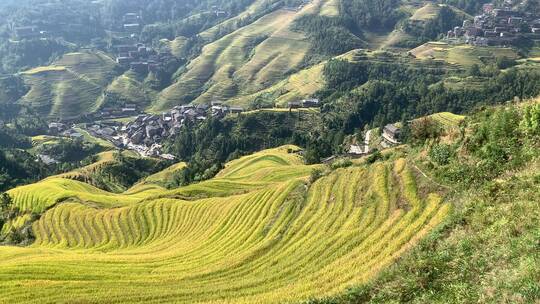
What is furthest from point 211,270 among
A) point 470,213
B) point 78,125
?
point 78,125

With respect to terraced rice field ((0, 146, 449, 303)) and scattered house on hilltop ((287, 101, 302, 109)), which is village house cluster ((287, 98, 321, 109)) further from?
terraced rice field ((0, 146, 449, 303))

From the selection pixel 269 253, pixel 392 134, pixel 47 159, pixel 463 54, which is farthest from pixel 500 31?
pixel 269 253

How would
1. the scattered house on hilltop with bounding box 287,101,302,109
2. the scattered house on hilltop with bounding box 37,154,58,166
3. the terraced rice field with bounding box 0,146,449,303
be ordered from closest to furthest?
the terraced rice field with bounding box 0,146,449,303 < the scattered house on hilltop with bounding box 37,154,58,166 < the scattered house on hilltop with bounding box 287,101,302,109

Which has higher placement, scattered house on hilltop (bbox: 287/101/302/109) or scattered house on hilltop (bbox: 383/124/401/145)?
scattered house on hilltop (bbox: 383/124/401/145)

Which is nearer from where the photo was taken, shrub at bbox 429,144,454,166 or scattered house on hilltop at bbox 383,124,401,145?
shrub at bbox 429,144,454,166

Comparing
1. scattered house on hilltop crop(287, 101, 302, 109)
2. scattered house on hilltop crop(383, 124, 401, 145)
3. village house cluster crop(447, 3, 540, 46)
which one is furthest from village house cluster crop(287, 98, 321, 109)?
village house cluster crop(447, 3, 540, 46)

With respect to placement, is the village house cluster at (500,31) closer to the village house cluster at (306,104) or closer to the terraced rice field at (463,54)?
the terraced rice field at (463,54)

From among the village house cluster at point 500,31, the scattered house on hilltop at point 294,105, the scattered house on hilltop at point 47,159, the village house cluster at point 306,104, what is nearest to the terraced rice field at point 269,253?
the scattered house on hilltop at point 294,105

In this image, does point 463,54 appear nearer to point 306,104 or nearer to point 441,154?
point 306,104
